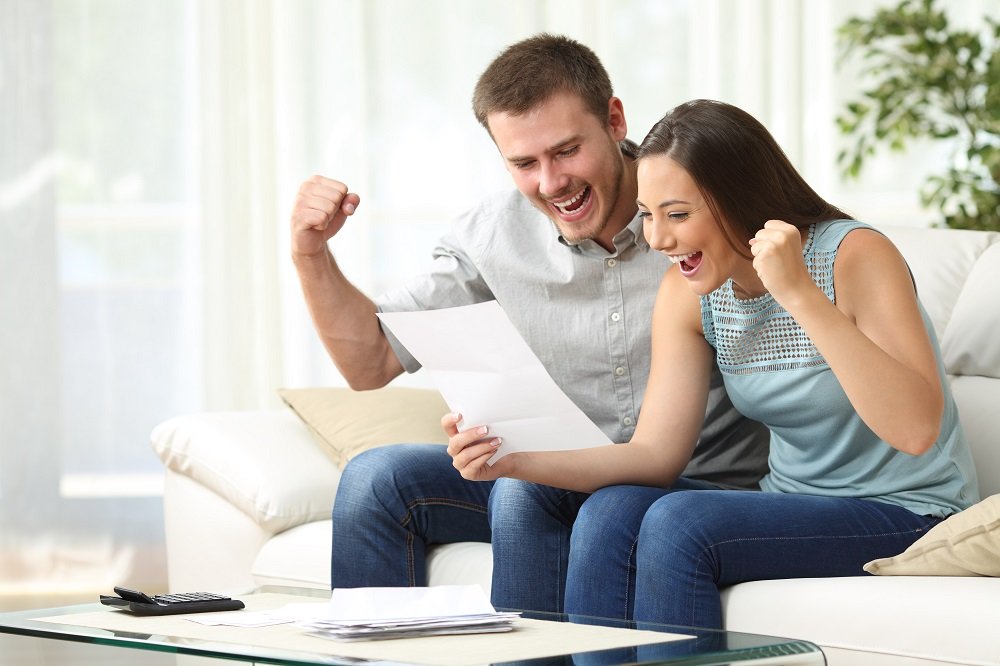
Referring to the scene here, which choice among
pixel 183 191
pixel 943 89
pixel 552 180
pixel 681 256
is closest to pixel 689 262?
pixel 681 256

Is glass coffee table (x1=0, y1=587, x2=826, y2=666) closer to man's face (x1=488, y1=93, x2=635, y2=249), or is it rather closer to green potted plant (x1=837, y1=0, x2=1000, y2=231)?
man's face (x1=488, y1=93, x2=635, y2=249)

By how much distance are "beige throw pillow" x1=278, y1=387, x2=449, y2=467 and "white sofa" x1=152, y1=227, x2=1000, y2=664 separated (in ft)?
0.07

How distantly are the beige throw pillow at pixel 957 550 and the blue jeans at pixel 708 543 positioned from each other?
6 cm

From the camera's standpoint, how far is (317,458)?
7.55ft

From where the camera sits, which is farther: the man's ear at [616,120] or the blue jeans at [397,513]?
the man's ear at [616,120]

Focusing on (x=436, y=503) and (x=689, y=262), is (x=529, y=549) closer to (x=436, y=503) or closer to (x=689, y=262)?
(x=436, y=503)

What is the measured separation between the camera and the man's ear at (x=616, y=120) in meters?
2.03

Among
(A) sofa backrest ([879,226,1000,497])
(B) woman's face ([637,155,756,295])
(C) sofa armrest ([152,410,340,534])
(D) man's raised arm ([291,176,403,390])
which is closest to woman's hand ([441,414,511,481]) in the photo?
(B) woman's face ([637,155,756,295])

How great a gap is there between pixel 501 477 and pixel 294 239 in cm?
51

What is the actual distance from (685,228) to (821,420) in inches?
11.9

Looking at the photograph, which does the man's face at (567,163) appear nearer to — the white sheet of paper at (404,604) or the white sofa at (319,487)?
the white sofa at (319,487)

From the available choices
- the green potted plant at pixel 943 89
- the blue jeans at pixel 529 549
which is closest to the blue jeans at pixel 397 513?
the blue jeans at pixel 529 549

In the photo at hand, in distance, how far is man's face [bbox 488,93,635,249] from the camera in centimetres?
195

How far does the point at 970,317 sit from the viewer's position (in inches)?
80.7
